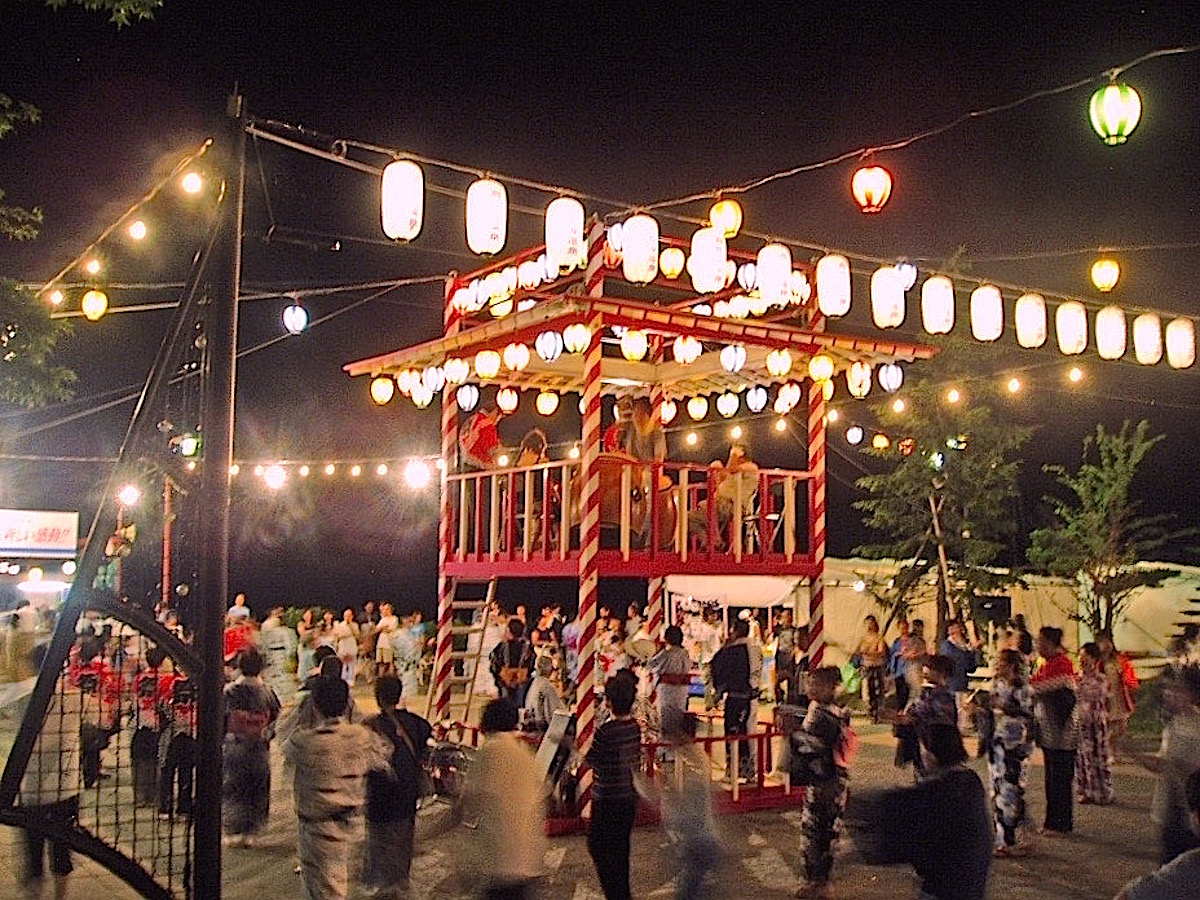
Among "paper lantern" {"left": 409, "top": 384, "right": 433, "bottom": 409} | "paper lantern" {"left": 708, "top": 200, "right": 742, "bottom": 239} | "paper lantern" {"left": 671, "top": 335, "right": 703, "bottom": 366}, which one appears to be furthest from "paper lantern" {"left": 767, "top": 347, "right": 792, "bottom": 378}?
"paper lantern" {"left": 409, "top": 384, "right": 433, "bottom": 409}

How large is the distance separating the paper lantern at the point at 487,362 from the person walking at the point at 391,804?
708cm

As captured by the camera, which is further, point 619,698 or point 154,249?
point 154,249

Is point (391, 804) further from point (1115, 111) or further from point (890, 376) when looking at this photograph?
point (890, 376)

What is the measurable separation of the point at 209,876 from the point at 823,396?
9.94 m

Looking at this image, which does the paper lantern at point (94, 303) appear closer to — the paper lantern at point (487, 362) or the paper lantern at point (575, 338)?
the paper lantern at point (487, 362)

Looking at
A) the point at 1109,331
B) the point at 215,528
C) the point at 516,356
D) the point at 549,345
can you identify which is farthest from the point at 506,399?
the point at 215,528

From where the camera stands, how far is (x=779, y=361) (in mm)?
13820

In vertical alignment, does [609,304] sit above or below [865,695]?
above

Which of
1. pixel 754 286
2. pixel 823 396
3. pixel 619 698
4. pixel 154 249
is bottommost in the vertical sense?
pixel 619 698

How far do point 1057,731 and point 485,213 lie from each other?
753 cm

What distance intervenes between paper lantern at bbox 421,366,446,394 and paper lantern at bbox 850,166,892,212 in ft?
18.2

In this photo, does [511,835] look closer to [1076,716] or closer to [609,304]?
[609,304]

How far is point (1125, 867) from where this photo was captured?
383 inches

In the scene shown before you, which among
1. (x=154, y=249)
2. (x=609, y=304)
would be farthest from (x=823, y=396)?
(x=154, y=249)
